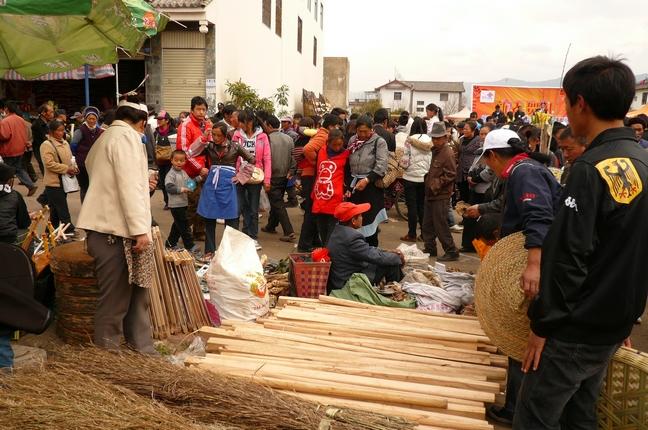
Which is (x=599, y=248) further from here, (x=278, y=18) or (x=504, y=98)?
(x=504, y=98)

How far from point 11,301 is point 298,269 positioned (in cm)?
266

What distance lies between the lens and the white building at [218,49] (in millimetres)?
15609

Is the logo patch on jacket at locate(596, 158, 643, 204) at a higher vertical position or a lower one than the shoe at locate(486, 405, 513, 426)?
higher

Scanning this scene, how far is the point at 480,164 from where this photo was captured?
830cm

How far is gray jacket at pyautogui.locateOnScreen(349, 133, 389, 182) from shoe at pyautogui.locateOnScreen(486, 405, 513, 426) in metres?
3.87

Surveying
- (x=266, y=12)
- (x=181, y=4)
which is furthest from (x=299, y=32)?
(x=181, y=4)

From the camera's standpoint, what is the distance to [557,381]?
2.40 meters

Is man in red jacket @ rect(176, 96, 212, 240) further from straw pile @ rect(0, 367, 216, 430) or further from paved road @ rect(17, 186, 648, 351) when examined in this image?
straw pile @ rect(0, 367, 216, 430)

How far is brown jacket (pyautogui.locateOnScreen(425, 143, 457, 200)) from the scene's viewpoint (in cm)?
795

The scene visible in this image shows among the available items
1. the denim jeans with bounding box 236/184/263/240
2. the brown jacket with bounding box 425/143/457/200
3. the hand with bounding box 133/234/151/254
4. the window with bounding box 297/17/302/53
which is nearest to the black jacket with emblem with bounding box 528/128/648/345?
the hand with bounding box 133/234/151/254

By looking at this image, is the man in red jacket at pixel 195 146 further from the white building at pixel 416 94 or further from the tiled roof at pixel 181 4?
the white building at pixel 416 94

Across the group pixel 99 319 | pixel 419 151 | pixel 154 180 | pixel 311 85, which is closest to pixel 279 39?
pixel 311 85

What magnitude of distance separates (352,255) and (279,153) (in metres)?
3.41

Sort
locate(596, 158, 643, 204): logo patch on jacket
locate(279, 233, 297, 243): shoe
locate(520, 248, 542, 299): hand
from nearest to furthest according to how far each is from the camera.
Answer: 1. locate(596, 158, 643, 204): logo patch on jacket
2. locate(520, 248, 542, 299): hand
3. locate(279, 233, 297, 243): shoe
